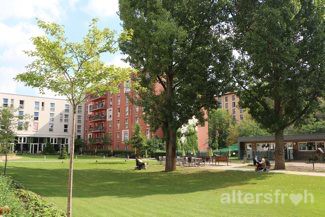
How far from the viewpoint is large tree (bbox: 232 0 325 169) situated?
24297mm

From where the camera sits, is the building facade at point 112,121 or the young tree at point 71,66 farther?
the building facade at point 112,121

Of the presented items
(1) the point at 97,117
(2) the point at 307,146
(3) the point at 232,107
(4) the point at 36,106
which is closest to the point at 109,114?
(1) the point at 97,117

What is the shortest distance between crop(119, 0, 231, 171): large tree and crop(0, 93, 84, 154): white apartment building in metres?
67.6

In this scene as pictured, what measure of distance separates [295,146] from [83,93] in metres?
37.2

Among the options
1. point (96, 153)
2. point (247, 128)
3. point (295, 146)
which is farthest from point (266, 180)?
point (96, 153)

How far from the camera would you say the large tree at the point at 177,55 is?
89.4 ft

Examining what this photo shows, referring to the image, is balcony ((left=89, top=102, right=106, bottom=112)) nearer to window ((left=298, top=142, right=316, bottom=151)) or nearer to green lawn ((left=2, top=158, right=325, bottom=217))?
window ((left=298, top=142, right=316, bottom=151))

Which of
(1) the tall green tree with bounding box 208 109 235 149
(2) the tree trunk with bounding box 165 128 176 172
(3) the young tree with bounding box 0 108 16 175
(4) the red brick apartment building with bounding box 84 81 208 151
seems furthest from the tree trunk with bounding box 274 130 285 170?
(1) the tall green tree with bounding box 208 109 235 149

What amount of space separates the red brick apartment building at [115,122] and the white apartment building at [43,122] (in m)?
7.50

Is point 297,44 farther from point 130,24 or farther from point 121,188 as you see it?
point 121,188

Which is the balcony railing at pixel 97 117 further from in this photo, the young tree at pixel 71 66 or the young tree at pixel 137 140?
the young tree at pixel 71 66

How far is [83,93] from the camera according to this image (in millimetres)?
11055

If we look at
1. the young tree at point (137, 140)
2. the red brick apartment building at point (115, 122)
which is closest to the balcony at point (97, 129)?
the red brick apartment building at point (115, 122)

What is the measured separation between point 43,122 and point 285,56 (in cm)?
8228
